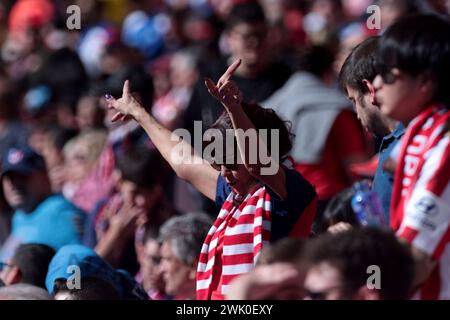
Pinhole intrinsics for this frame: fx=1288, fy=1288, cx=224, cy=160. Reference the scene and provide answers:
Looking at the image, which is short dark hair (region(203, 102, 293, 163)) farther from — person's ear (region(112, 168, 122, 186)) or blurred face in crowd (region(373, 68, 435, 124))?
person's ear (region(112, 168, 122, 186))

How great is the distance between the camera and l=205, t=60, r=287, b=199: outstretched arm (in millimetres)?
4090

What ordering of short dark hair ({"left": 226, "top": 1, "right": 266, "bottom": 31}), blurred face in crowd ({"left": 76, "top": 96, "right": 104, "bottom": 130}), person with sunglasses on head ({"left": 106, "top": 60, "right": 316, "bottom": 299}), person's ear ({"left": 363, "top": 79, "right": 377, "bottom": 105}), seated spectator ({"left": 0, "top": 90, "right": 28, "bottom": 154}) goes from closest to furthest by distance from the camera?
person with sunglasses on head ({"left": 106, "top": 60, "right": 316, "bottom": 299})
person's ear ({"left": 363, "top": 79, "right": 377, "bottom": 105})
short dark hair ({"left": 226, "top": 1, "right": 266, "bottom": 31})
blurred face in crowd ({"left": 76, "top": 96, "right": 104, "bottom": 130})
seated spectator ({"left": 0, "top": 90, "right": 28, "bottom": 154})

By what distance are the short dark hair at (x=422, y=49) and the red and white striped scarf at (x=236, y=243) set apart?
0.87 m

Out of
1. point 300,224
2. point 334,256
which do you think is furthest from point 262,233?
point 334,256

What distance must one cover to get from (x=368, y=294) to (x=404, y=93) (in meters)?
0.59

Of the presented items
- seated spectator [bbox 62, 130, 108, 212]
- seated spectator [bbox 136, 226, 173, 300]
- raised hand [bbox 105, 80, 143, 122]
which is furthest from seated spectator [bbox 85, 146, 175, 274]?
raised hand [bbox 105, 80, 143, 122]

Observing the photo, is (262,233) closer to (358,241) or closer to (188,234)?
(358,241)

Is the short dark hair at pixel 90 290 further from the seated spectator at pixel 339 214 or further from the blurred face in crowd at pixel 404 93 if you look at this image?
the blurred face in crowd at pixel 404 93

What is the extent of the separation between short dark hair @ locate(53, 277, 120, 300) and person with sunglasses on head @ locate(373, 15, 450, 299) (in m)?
1.56

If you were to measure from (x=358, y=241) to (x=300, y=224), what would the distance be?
105 centimetres

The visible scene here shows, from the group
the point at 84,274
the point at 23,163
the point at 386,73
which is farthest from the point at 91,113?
the point at 386,73

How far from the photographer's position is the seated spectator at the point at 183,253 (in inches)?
224

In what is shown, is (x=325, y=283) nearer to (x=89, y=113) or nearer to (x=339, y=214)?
(x=339, y=214)

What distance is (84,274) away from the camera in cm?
498
